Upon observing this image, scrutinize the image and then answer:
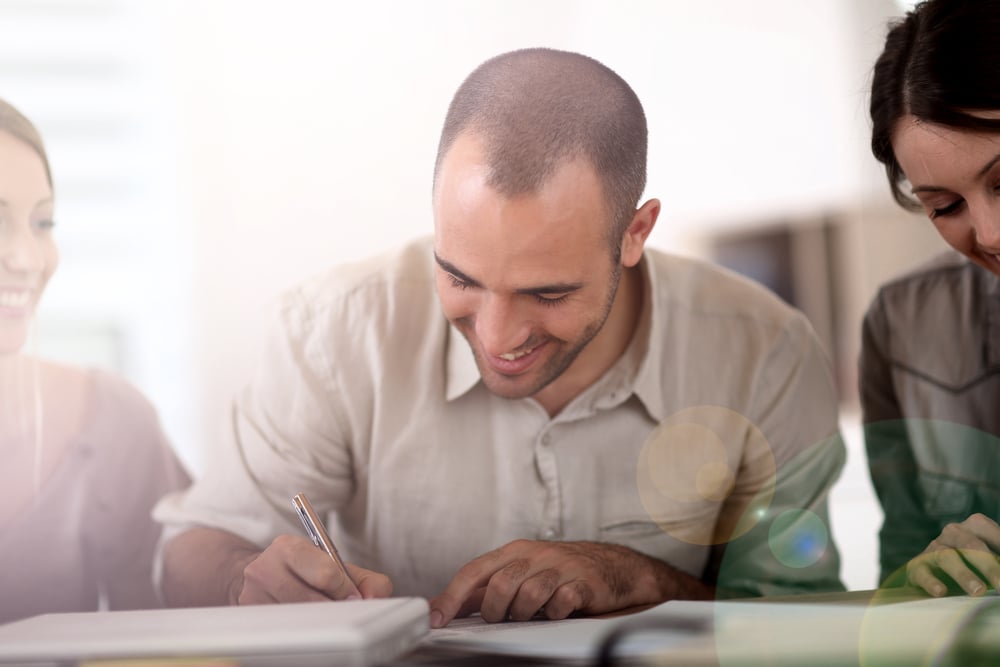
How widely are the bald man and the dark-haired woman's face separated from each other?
Result: 8.8 inches

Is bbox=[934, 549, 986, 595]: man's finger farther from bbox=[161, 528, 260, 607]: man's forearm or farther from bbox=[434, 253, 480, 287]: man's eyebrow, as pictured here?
bbox=[161, 528, 260, 607]: man's forearm

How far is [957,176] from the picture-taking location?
84 centimetres

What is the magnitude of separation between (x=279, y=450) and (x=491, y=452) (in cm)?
22

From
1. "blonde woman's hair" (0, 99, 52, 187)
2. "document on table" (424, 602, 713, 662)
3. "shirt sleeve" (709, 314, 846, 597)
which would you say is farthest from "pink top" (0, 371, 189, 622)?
"shirt sleeve" (709, 314, 846, 597)

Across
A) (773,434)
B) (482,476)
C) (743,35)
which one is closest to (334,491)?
(482,476)

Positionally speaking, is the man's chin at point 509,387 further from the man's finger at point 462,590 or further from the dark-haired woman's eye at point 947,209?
the dark-haired woman's eye at point 947,209

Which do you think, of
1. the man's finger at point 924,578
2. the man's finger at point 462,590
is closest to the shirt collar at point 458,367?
the man's finger at point 462,590

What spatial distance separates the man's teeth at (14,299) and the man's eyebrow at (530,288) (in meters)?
0.42

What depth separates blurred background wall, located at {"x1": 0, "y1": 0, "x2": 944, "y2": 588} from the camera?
39.6 inches

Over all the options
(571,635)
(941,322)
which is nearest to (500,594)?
(571,635)

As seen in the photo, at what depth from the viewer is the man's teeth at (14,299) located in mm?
915

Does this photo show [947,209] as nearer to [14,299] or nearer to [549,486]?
[549,486]

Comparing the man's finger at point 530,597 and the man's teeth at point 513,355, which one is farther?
the man's teeth at point 513,355

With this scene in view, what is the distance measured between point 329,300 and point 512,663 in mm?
557
